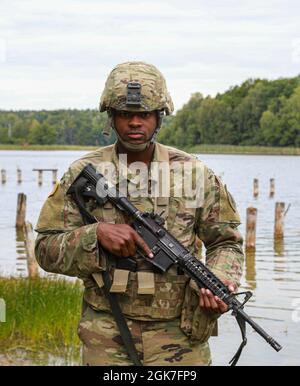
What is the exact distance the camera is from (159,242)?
4.50 meters

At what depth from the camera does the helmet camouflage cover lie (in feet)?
14.8

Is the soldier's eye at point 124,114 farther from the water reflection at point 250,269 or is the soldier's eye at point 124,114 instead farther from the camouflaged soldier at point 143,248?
the water reflection at point 250,269

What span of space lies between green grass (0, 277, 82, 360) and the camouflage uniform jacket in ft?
16.0

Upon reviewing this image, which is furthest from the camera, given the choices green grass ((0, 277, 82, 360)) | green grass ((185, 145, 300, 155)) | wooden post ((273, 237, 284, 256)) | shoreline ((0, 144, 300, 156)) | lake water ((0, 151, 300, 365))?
shoreline ((0, 144, 300, 156))

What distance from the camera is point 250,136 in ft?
551

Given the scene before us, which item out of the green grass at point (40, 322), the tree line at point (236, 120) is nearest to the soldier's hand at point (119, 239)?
the green grass at point (40, 322)

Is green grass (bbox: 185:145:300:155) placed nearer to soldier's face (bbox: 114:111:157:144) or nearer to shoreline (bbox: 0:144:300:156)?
shoreline (bbox: 0:144:300:156)

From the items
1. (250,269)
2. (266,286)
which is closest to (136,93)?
(266,286)

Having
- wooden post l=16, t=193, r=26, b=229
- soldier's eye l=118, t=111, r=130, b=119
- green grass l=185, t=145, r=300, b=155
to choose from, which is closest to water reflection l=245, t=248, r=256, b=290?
wooden post l=16, t=193, r=26, b=229

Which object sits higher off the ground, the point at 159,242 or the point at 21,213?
the point at 159,242

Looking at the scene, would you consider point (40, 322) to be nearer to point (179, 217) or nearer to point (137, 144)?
point (179, 217)

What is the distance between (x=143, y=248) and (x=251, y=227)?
2161cm

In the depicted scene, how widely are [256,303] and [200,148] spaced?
150728mm
